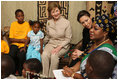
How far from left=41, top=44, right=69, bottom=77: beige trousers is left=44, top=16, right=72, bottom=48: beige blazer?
0.50 ft

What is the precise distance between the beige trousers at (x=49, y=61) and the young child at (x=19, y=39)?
0.43 m

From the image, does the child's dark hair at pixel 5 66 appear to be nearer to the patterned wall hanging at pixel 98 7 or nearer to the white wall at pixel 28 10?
the white wall at pixel 28 10

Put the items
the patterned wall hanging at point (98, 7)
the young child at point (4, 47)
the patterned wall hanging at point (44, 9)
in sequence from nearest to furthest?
the young child at point (4, 47), the patterned wall hanging at point (98, 7), the patterned wall hanging at point (44, 9)

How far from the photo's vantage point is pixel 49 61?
3045 mm

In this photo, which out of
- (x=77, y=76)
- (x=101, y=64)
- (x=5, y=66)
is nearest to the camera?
(x=101, y=64)

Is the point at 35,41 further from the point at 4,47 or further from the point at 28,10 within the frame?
the point at 28,10

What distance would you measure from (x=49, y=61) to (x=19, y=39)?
2.58 feet

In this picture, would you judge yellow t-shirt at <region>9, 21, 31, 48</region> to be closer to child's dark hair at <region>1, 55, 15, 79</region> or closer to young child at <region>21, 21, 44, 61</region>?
young child at <region>21, 21, 44, 61</region>

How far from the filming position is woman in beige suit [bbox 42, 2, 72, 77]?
2.94 m

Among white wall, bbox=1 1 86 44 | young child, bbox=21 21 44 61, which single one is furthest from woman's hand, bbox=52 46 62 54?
white wall, bbox=1 1 86 44

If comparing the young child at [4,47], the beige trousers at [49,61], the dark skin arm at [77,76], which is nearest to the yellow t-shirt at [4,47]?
the young child at [4,47]

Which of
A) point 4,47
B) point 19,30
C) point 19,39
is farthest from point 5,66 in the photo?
point 19,30

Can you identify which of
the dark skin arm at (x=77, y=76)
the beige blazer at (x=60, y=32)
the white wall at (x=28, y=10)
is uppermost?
the white wall at (x=28, y=10)

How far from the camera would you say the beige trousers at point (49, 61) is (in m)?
2.92
